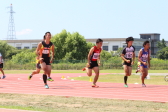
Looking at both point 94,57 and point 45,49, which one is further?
point 94,57

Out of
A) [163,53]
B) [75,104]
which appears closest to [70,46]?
[163,53]

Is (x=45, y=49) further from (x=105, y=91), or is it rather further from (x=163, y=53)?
(x=163, y=53)

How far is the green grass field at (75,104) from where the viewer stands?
31.7ft

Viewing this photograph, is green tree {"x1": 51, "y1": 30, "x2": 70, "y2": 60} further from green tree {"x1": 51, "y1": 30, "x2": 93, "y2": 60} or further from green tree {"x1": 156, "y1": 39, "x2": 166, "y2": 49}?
green tree {"x1": 156, "y1": 39, "x2": 166, "y2": 49}

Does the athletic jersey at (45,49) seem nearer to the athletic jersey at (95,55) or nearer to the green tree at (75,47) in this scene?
the athletic jersey at (95,55)

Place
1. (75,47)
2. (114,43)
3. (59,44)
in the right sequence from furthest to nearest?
(114,43) → (59,44) → (75,47)

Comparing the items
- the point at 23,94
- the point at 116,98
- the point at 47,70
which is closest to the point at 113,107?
the point at 116,98

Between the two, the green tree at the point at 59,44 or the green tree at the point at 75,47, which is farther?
the green tree at the point at 59,44

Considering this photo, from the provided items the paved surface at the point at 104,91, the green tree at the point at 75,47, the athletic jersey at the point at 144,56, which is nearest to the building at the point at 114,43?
the green tree at the point at 75,47

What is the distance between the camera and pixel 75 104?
1062 centimetres

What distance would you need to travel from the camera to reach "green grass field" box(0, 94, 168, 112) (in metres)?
9.67

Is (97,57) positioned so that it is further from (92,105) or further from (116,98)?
(92,105)

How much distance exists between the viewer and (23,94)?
13.1 m

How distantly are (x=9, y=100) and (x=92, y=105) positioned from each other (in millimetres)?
2561
